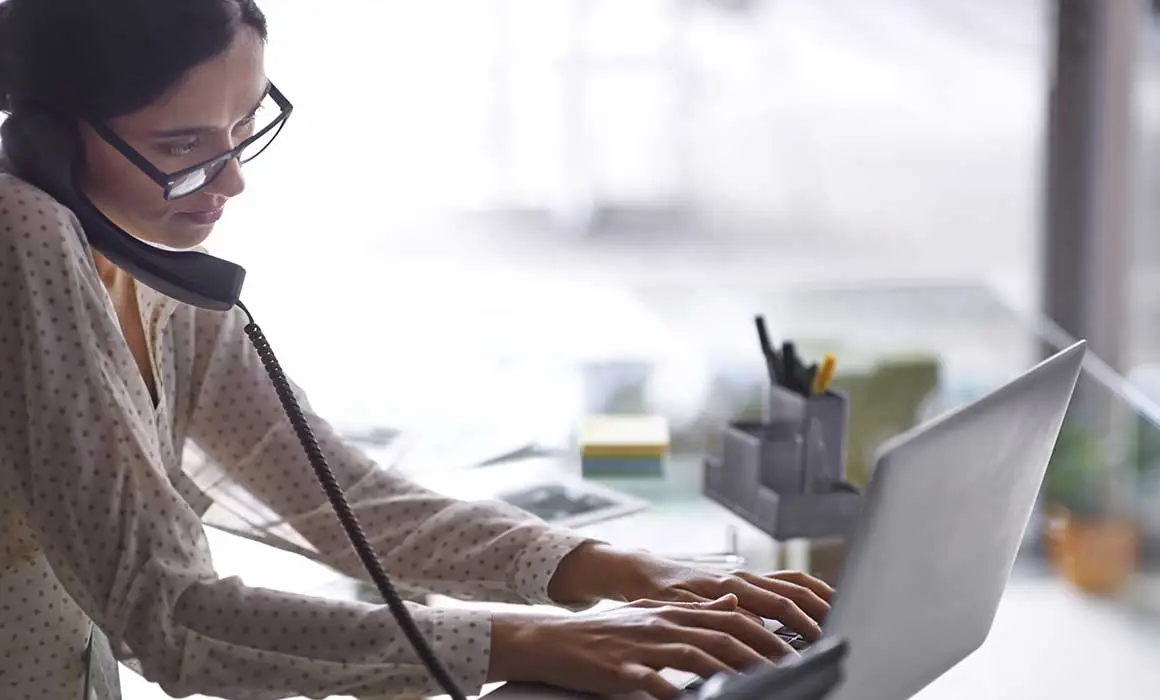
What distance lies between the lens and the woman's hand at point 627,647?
3.06 ft

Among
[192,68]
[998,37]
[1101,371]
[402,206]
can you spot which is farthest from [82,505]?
[998,37]

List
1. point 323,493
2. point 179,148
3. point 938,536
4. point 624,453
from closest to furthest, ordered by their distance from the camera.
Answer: point 938,536 → point 179,148 → point 323,493 → point 624,453

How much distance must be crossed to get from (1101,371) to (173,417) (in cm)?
113

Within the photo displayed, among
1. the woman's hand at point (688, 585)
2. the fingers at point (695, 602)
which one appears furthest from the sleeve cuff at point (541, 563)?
the fingers at point (695, 602)

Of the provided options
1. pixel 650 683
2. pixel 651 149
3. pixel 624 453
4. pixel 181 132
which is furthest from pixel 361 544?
pixel 651 149

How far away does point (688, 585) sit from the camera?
3.64 ft

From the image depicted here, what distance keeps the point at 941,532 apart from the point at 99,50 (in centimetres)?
65

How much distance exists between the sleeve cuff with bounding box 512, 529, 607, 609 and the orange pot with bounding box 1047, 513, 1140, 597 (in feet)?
1.49

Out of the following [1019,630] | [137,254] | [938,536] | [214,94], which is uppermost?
[214,94]

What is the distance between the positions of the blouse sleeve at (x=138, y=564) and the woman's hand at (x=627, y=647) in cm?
3

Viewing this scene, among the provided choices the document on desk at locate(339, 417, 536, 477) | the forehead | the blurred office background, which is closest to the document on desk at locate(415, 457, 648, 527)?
the document on desk at locate(339, 417, 536, 477)

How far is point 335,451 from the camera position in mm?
1308

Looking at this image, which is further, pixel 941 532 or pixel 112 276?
pixel 112 276

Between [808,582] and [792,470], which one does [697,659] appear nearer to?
[808,582]
